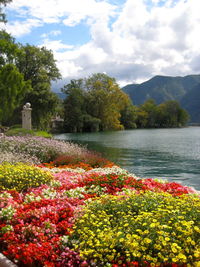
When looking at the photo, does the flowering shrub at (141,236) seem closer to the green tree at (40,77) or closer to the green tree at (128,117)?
the green tree at (40,77)

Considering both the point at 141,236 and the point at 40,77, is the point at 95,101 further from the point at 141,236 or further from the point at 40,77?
the point at 141,236

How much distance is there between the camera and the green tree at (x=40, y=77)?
148 ft

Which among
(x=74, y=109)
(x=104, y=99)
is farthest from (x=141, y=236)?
(x=104, y=99)

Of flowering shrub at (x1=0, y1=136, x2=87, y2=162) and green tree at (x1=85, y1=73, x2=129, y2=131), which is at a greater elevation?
green tree at (x1=85, y1=73, x2=129, y2=131)

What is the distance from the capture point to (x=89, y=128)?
76438 mm

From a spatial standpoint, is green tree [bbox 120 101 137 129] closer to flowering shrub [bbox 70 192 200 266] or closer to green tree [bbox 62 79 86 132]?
green tree [bbox 62 79 86 132]

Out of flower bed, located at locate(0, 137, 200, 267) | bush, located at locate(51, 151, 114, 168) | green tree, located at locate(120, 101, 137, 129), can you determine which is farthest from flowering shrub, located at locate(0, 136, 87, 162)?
green tree, located at locate(120, 101, 137, 129)

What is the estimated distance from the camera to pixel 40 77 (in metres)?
45.5

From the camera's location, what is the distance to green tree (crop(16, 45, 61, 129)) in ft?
148

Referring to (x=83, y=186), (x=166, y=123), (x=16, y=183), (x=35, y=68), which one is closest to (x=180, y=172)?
(x=83, y=186)

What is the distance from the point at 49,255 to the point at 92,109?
76156 mm

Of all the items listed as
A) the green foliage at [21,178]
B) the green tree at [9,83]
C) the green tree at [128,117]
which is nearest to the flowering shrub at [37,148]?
the green foliage at [21,178]

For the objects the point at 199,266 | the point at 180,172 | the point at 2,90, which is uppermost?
the point at 2,90

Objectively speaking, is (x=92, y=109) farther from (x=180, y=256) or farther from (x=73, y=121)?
(x=180, y=256)
